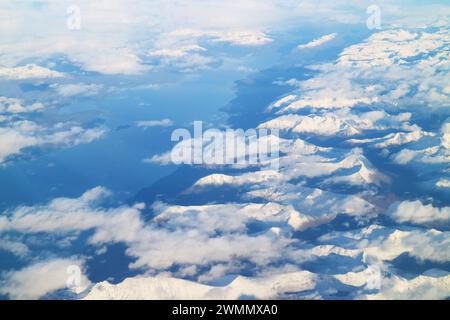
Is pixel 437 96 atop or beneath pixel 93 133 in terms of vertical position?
atop

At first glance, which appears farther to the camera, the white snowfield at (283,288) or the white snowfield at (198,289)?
the white snowfield at (198,289)

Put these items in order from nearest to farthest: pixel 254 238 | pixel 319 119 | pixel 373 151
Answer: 1. pixel 254 238
2. pixel 373 151
3. pixel 319 119

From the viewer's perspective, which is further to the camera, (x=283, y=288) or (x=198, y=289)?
(x=283, y=288)

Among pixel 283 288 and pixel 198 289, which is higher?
pixel 198 289

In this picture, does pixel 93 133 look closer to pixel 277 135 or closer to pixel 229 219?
A: pixel 277 135

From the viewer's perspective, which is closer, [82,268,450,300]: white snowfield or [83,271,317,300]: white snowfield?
[82,268,450,300]: white snowfield

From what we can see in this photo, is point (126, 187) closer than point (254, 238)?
No

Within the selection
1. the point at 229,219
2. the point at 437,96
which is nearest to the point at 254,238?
the point at 229,219
